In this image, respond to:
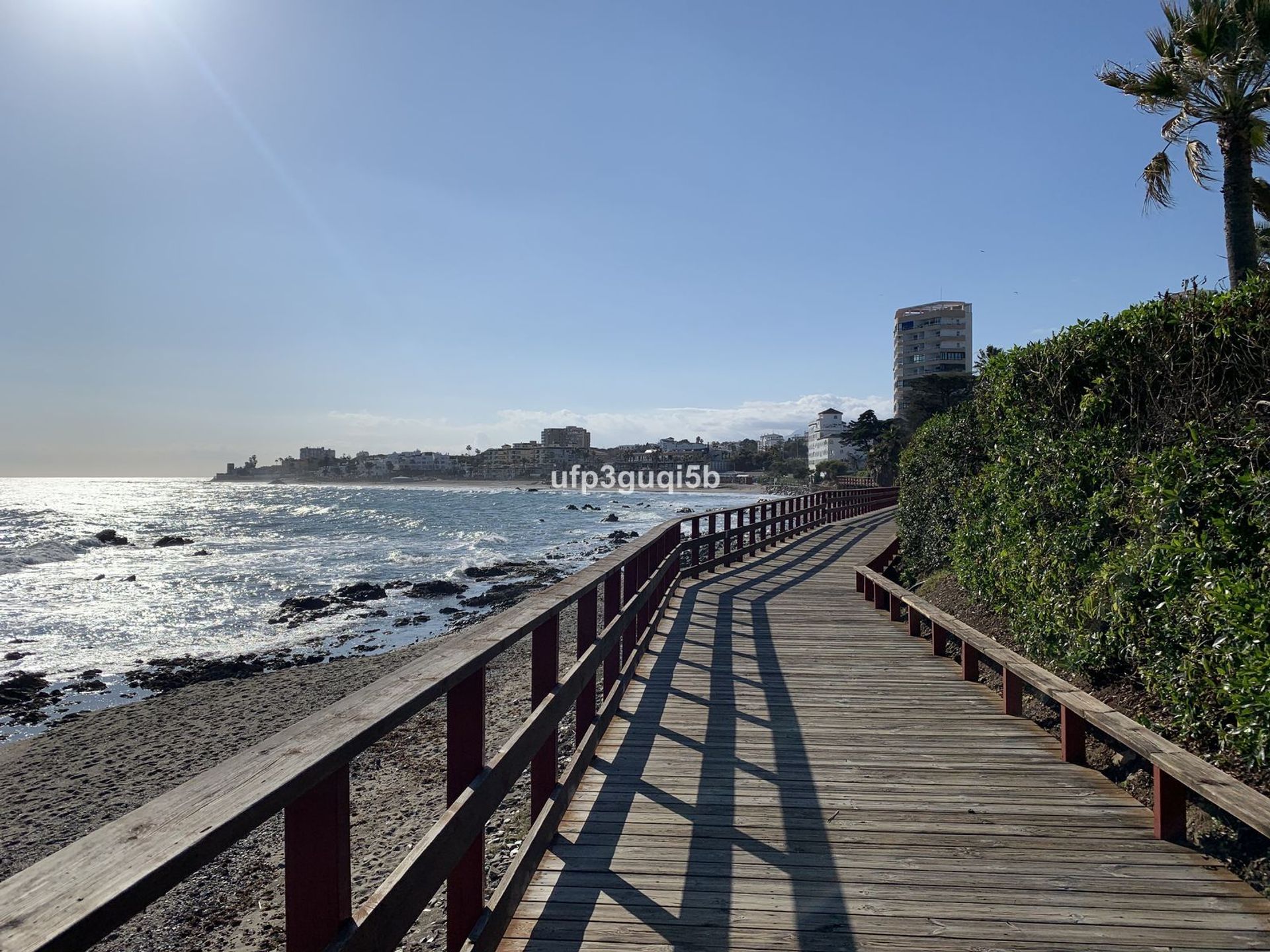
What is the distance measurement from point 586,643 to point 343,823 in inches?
108

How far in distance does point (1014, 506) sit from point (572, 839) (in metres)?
4.87

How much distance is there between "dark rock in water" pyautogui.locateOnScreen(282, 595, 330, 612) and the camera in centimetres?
2173

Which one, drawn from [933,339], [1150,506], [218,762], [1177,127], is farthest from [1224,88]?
[933,339]

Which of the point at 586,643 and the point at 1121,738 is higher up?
the point at 586,643

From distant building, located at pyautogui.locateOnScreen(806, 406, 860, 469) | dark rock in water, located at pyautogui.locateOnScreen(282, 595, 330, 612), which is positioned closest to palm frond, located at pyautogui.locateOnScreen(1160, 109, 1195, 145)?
dark rock in water, located at pyautogui.locateOnScreen(282, 595, 330, 612)

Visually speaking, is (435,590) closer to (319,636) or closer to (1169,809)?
(319,636)

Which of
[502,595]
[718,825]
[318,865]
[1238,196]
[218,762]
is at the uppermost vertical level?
[1238,196]

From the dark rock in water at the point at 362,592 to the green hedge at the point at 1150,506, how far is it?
20012mm

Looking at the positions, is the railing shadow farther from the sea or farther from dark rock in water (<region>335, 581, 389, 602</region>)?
dark rock in water (<region>335, 581, 389, 602</region>)

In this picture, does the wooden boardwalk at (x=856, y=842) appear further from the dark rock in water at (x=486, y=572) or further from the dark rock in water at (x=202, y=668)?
the dark rock in water at (x=486, y=572)

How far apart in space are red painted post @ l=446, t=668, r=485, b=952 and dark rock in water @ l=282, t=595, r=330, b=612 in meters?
20.9

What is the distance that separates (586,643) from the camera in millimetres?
4352

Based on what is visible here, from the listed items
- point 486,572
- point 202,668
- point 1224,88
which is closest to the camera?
point 1224,88

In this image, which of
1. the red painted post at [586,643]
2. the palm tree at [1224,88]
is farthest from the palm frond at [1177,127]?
the red painted post at [586,643]
